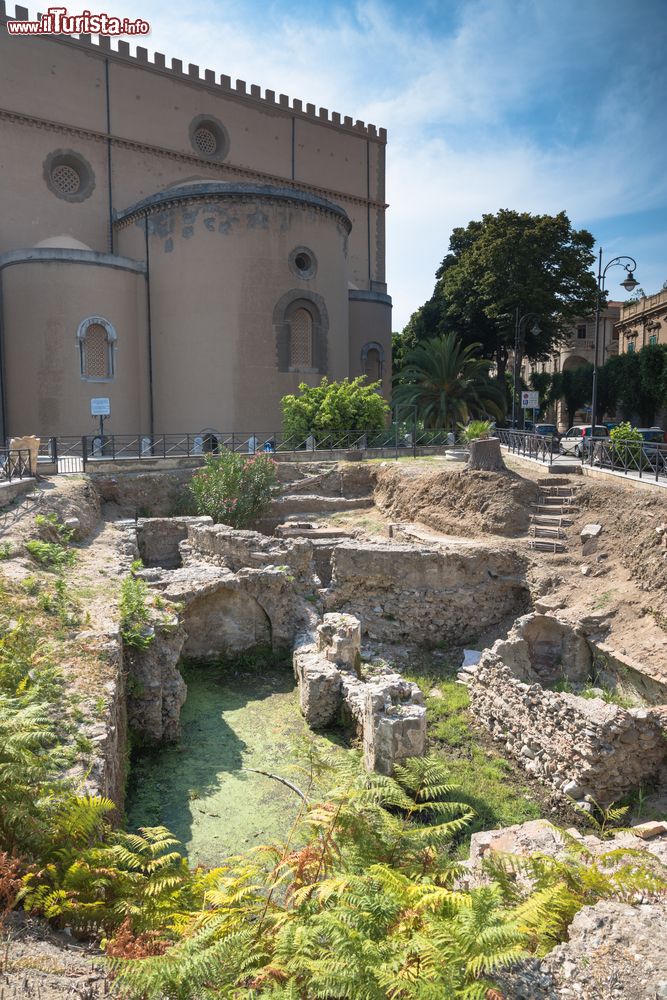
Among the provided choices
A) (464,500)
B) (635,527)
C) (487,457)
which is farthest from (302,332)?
(635,527)

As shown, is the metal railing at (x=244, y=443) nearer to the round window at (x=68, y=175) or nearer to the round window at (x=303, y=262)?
the round window at (x=303, y=262)

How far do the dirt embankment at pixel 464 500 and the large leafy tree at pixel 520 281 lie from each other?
712 inches

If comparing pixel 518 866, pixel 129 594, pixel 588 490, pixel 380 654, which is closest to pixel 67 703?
pixel 129 594

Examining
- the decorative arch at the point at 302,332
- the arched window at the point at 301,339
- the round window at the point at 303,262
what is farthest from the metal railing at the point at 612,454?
the round window at the point at 303,262

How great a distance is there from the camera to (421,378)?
106ft

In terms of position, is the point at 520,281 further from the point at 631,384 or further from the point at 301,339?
the point at 301,339

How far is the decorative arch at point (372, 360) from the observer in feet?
109

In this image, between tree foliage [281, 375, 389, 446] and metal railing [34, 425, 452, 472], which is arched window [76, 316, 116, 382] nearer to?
metal railing [34, 425, 452, 472]

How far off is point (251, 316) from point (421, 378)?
29.9 ft

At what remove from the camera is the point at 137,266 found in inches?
1069

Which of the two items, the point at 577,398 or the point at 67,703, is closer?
the point at 67,703

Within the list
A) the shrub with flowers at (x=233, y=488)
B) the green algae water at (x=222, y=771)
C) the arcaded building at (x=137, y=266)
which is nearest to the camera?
the green algae water at (x=222, y=771)

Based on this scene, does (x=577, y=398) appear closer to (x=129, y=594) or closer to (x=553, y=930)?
(x=129, y=594)

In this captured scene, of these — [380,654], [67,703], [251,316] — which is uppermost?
[251,316]
